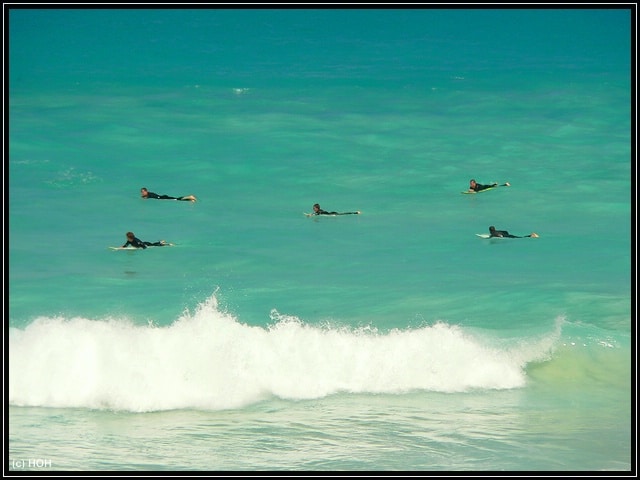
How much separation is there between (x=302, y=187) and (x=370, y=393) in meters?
9.52

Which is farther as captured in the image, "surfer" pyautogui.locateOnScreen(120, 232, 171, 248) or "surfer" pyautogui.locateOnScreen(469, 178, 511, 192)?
"surfer" pyautogui.locateOnScreen(469, 178, 511, 192)

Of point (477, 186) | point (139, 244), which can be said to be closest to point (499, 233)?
point (477, 186)

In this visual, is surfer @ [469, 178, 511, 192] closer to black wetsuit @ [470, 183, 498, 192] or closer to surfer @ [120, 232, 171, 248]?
black wetsuit @ [470, 183, 498, 192]

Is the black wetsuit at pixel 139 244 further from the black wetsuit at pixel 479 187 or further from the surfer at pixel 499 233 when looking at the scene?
the black wetsuit at pixel 479 187

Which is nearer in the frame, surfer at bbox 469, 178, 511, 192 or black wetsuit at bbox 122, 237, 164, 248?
black wetsuit at bbox 122, 237, 164, 248

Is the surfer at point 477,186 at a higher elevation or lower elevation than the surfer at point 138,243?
higher

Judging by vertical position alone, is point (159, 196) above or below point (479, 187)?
below

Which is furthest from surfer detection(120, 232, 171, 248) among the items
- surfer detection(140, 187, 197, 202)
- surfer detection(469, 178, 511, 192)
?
surfer detection(469, 178, 511, 192)

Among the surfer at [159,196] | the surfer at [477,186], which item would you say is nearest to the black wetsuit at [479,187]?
the surfer at [477,186]

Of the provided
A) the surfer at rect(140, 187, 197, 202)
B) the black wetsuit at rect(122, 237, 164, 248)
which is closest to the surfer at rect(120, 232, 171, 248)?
the black wetsuit at rect(122, 237, 164, 248)

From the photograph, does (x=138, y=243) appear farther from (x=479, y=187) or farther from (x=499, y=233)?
(x=479, y=187)

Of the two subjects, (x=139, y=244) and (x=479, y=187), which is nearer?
(x=139, y=244)

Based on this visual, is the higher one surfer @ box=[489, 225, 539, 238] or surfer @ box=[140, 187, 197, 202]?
surfer @ box=[140, 187, 197, 202]
